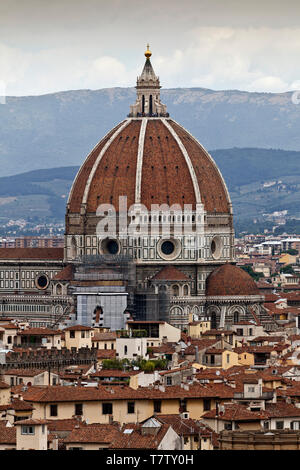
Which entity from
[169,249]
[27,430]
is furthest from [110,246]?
[27,430]

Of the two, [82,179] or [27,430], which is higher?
[82,179]

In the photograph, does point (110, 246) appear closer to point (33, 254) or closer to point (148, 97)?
point (33, 254)

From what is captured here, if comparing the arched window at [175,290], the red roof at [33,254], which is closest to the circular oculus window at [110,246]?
the arched window at [175,290]

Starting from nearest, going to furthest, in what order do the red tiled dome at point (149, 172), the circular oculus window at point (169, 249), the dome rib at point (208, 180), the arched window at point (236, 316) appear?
the arched window at point (236, 316)
the red tiled dome at point (149, 172)
the dome rib at point (208, 180)
the circular oculus window at point (169, 249)

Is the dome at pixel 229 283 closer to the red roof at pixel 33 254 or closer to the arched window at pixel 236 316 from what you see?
the arched window at pixel 236 316

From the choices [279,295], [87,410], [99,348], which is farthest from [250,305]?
[87,410]

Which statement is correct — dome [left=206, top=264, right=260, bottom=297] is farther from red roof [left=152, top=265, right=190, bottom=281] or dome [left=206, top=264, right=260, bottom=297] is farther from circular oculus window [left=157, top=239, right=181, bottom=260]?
circular oculus window [left=157, top=239, right=181, bottom=260]

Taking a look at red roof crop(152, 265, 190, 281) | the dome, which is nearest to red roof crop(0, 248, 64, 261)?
red roof crop(152, 265, 190, 281)
